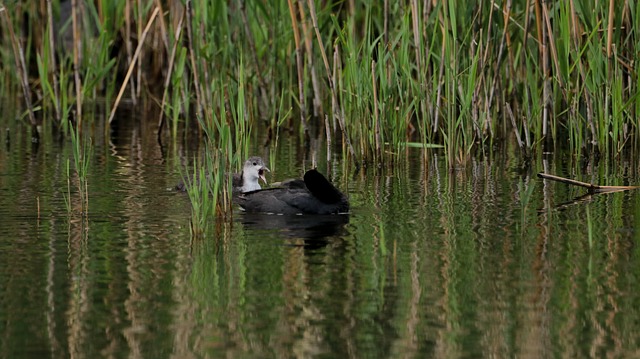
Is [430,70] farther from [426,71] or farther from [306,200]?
[306,200]

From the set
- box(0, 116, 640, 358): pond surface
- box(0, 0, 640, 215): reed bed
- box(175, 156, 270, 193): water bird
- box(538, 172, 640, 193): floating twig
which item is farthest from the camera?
box(0, 0, 640, 215): reed bed

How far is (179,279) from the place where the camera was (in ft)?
21.0

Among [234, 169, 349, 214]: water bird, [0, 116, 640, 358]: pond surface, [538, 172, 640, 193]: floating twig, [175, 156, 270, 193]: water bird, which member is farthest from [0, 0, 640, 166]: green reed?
[538, 172, 640, 193]: floating twig

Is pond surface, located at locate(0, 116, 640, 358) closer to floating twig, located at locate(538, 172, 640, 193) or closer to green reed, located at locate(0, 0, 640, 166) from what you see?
floating twig, located at locate(538, 172, 640, 193)

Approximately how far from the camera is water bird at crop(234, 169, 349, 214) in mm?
8680

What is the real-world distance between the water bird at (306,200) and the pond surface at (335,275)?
A: 0.15 m

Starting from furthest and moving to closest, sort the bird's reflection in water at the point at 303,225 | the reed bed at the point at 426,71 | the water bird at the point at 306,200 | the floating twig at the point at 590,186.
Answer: the reed bed at the point at 426,71, the floating twig at the point at 590,186, the water bird at the point at 306,200, the bird's reflection in water at the point at 303,225

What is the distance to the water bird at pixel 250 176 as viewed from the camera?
32.7 ft

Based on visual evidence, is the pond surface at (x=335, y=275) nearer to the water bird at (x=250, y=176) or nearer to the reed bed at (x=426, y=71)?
the water bird at (x=250, y=176)

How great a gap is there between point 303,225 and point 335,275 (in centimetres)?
182

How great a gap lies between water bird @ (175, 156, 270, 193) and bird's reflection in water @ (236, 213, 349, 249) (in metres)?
1.30

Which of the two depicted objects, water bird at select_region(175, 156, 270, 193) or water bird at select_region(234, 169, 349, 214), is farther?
water bird at select_region(175, 156, 270, 193)

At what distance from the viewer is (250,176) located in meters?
10.1

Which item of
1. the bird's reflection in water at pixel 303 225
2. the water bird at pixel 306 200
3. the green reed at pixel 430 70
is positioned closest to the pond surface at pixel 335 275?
the bird's reflection in water at pixel 303 225
